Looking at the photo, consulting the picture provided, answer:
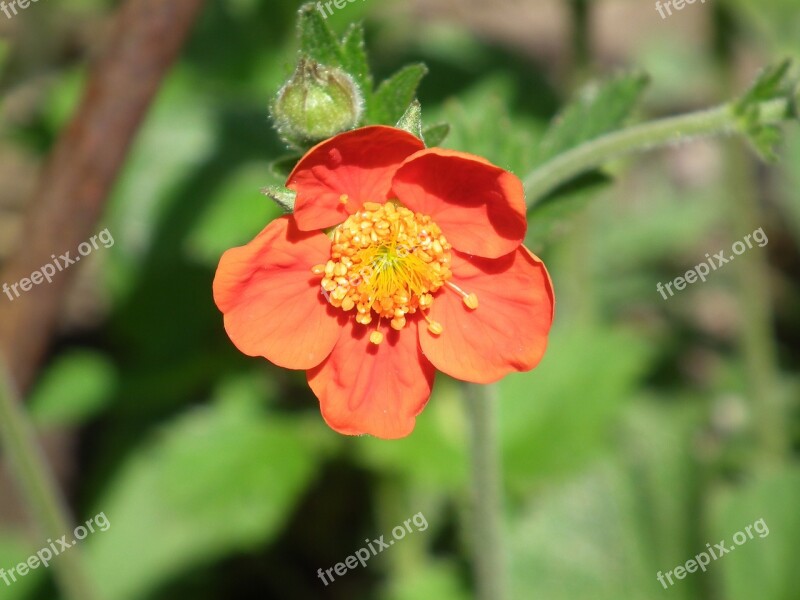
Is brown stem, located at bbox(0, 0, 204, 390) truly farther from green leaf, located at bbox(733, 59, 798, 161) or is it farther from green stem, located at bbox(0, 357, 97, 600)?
green leaf, located at bbox(733, 59, 798, 161)

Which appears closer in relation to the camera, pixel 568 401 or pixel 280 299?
pixel 280 299

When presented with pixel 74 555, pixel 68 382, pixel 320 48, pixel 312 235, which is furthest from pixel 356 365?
pixel 68 382

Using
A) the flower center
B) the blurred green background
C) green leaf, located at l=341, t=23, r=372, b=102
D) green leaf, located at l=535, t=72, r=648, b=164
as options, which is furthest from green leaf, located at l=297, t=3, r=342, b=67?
the blurred green background

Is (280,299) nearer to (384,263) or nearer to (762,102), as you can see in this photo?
(384,263)

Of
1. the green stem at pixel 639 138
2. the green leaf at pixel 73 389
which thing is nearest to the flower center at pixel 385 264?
the green stem at pixel 639 138

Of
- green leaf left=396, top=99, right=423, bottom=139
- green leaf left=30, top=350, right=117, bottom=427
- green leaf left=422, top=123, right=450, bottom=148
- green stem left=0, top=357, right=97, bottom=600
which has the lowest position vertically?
green leaf left=30, top=350, right=117, bottom=427

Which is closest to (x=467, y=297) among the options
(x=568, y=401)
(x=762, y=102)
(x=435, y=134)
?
(x=435, y=134)

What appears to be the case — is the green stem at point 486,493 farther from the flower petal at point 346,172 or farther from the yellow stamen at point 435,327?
the flower petal at point 346,172

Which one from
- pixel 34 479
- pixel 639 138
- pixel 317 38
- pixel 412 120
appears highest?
pixel 317 38
